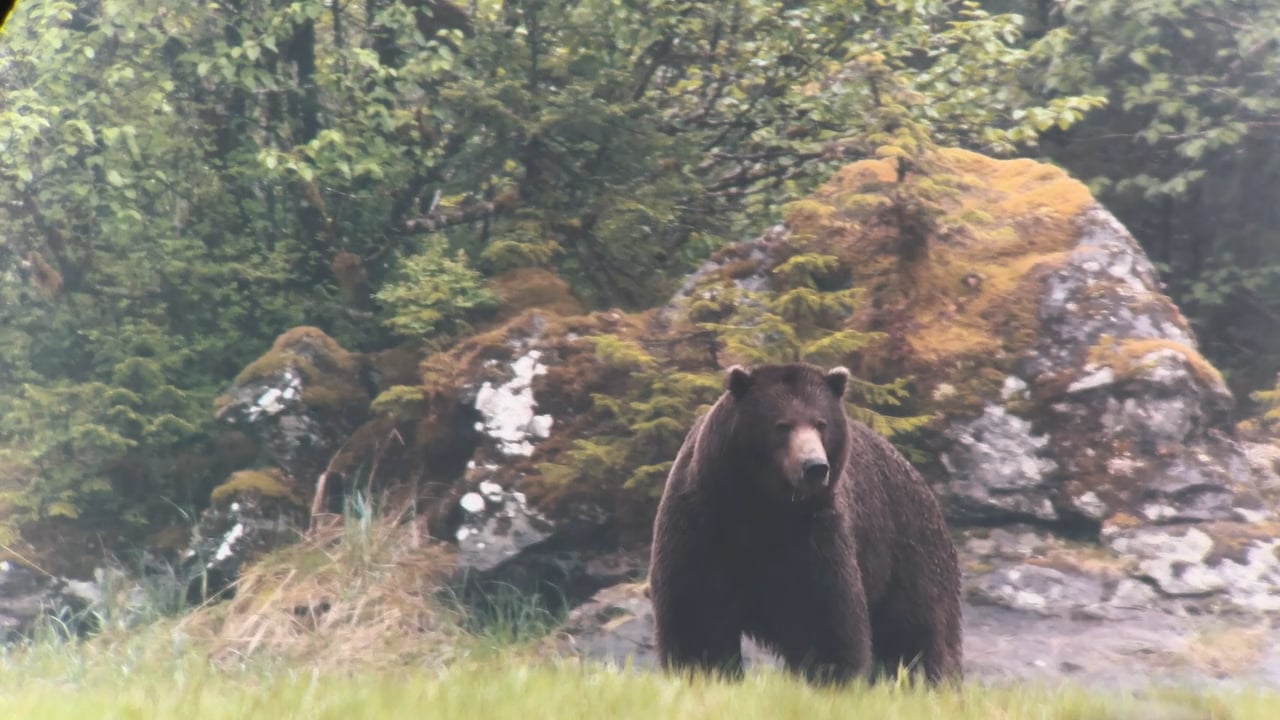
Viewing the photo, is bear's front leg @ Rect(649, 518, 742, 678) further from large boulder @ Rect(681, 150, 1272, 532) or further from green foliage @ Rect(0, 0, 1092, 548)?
green foliage @ Rect(0, 0, 1092, 548)

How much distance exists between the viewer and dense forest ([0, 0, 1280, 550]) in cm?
941

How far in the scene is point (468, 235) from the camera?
409 inches

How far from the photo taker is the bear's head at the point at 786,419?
511 cm

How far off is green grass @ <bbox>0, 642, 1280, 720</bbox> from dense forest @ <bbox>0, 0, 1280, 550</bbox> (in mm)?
5115

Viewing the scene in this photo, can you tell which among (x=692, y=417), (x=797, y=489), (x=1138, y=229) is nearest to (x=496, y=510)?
(x=692, y=417)

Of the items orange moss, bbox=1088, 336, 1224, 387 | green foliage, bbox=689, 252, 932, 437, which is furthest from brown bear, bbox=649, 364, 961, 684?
orange moss, bbox=1088, 336, 1224, 387

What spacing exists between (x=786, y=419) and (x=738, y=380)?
0.26 metres

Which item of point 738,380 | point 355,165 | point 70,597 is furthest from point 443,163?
point 738,380

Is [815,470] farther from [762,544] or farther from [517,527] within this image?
[517,527]

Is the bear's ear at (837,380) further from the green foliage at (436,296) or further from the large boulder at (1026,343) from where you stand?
the green foliage at (436,296)

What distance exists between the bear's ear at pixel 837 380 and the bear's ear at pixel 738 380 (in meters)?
0.34

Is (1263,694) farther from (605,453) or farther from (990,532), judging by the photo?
(605,453)

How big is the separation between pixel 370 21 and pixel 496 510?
15.1 feet

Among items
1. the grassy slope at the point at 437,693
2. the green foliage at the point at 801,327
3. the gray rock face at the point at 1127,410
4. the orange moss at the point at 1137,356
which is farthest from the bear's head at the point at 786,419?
the orange moss at the point at 1137,356
